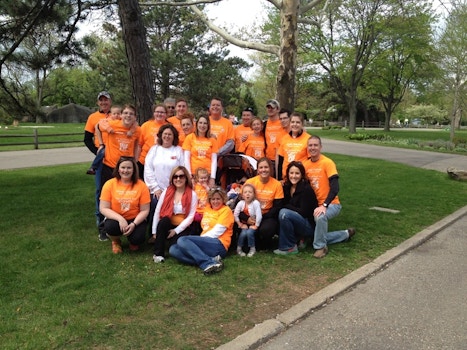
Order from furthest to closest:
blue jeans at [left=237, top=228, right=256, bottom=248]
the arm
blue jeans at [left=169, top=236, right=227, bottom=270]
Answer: the arm → blue jeans at [left=237, top=228, right=256, bottom=248] → blue jeans at [left=169, top=236, right=227, bottom=270]

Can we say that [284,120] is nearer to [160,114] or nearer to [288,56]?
[160,114]

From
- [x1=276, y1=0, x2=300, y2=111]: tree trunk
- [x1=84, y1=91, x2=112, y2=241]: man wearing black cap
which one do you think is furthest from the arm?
[x1=276, y1=0, x2=300, y2=111]: tree trunk

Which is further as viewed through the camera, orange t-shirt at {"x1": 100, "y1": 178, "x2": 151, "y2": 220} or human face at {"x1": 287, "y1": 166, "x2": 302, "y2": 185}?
human face at {"x1": 287, "y1": 166, "x2": 302, "y2": 185}

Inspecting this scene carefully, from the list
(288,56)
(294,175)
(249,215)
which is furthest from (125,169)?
(288,56)

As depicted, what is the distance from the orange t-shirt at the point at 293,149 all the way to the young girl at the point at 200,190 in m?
1.15

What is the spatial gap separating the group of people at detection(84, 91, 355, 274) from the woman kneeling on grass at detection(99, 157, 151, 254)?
1cm

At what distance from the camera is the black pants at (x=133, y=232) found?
16.5 ft

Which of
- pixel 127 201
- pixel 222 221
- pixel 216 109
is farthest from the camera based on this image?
pixel 216 109

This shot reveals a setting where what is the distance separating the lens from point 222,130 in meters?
6.22

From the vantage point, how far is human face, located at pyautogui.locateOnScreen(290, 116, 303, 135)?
5730 millimetres

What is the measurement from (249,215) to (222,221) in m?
0.47

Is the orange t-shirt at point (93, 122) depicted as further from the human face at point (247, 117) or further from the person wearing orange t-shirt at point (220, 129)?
the human face at point (247, 117)

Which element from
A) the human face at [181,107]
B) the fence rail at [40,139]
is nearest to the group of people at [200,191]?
the human face at [181,107]

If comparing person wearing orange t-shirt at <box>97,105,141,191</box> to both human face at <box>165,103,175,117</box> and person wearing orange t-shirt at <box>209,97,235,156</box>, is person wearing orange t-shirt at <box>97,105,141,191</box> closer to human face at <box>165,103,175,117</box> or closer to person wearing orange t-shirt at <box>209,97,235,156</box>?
human face at <box>165,103,175,117</box>
